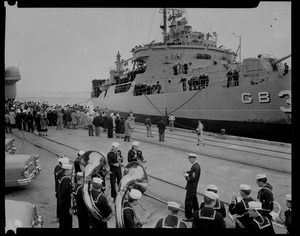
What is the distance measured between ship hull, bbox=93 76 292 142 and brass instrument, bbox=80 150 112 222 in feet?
38.3

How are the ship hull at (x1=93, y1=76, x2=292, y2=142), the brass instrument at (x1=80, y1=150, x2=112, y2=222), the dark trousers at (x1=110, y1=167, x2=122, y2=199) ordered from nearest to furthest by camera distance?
the brass instrument at (x1=80, y1=150, x2=112, y2=222) → the dark trousers at (x1=110, y1=167, x2=122, y2=199) → the ship hull at (x1=93, y1=76, x2=292, y2=142)

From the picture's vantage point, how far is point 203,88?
19.4 meters

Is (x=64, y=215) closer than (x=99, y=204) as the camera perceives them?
No

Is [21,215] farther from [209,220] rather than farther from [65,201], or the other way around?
[209,220]

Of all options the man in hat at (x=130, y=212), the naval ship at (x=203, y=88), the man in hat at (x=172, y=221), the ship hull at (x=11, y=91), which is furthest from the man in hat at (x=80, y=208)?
the naval ship at (x=203, y=88)

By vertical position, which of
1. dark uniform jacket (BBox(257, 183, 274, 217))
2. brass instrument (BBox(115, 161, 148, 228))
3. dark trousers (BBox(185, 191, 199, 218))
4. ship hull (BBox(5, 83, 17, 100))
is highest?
ship hull (BBox(5, 83, 17, 100))

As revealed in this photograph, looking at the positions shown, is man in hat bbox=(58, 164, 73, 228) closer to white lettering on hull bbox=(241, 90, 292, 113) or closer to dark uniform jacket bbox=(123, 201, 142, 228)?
dark uniform jacket bbox=(123, 201, 142, 228)

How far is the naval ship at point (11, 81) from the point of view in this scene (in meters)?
2.50

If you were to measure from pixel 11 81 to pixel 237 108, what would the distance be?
1621 cm

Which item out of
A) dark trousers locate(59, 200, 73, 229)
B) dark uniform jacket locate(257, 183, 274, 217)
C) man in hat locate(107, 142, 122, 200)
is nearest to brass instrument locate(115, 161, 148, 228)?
dark trousers locate(59, 200, 73, 229)

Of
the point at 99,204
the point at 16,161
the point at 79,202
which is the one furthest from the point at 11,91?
the point at 16,161

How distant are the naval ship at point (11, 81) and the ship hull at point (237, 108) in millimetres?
14249

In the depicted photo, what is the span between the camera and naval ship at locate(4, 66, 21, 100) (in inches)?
98.6

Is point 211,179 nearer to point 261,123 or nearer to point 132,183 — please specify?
point 132,183
